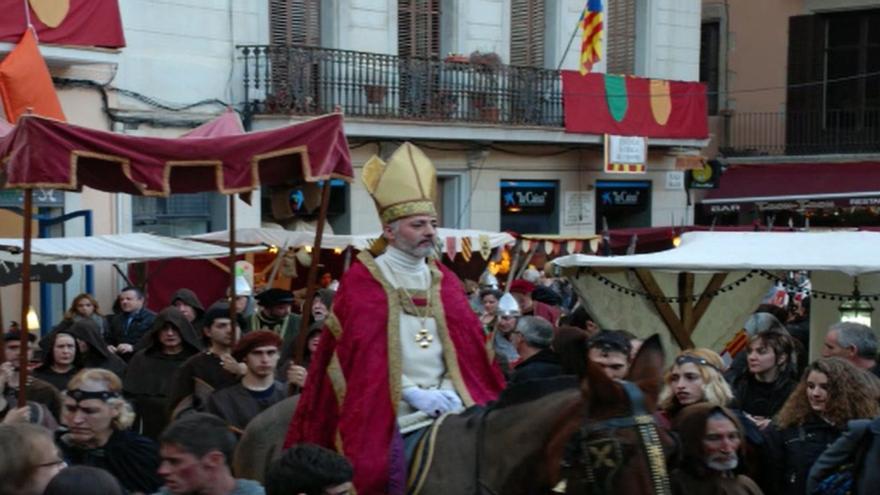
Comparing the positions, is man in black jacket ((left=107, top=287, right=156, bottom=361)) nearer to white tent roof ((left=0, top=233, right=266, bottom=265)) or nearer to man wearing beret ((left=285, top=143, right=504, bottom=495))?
white tent roof ((left=0, top=233, right=266, bottom=265))

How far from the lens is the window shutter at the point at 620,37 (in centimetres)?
2722

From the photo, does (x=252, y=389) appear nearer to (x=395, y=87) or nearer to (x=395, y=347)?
(x=395, y=347)

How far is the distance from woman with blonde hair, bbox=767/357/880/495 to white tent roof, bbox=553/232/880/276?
336 centimetres

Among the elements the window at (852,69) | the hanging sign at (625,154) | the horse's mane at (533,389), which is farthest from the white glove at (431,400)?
the window at (852,69)

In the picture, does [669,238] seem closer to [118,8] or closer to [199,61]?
[199,61]

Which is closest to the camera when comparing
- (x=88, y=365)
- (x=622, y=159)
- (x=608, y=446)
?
(x=608, y=446)

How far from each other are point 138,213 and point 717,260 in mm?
11376

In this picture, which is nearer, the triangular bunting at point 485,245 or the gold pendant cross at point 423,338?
the gold pendant cross at point 423,338

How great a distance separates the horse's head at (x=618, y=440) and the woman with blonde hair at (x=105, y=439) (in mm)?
2371

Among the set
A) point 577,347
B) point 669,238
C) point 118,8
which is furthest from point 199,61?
point 577,347

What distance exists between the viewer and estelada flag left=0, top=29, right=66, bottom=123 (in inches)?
529

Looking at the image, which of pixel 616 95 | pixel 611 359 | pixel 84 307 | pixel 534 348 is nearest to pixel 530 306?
pixel 84 307

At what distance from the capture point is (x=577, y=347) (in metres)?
4.94

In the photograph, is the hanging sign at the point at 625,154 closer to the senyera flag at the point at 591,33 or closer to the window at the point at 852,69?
the senyera flag at the point at 591,33
